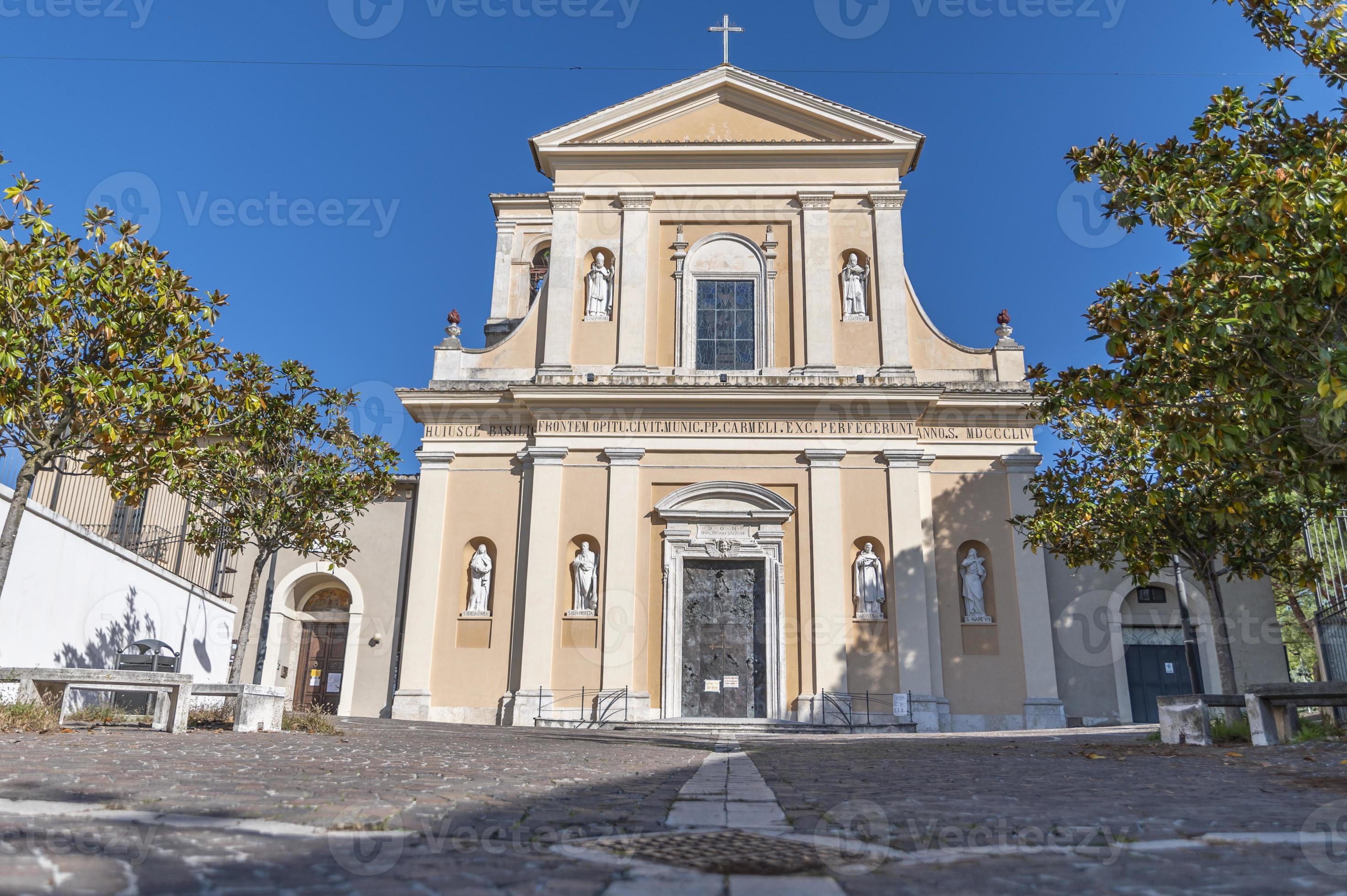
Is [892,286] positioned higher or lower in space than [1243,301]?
higher

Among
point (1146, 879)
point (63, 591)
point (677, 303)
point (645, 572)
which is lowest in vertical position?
point (1146, 879)

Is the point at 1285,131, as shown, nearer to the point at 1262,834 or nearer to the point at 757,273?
the point at 1262,834

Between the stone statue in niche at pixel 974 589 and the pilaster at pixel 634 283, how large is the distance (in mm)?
7189

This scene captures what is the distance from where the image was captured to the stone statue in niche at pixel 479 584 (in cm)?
1772

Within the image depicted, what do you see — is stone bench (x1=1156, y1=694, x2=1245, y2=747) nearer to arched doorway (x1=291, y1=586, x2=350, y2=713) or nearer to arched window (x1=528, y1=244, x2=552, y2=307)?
arched doorway (x1=291, y1=586, x2=350, y2=713)

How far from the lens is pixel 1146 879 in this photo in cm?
254

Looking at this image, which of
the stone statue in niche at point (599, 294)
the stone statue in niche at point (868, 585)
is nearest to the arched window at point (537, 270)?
the stone statue in niche at point (599, 294)

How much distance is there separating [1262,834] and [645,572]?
14477 mm

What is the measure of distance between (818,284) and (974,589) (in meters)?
6.75

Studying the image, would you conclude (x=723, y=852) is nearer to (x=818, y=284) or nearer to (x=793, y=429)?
(x=793, y=429)

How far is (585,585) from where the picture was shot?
17.3m

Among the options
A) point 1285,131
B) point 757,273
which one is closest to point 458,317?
point 757,273

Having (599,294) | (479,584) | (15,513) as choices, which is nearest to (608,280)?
(599,294)

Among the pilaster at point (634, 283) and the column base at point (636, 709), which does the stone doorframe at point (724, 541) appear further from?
the pilaster at point (634, 283)
